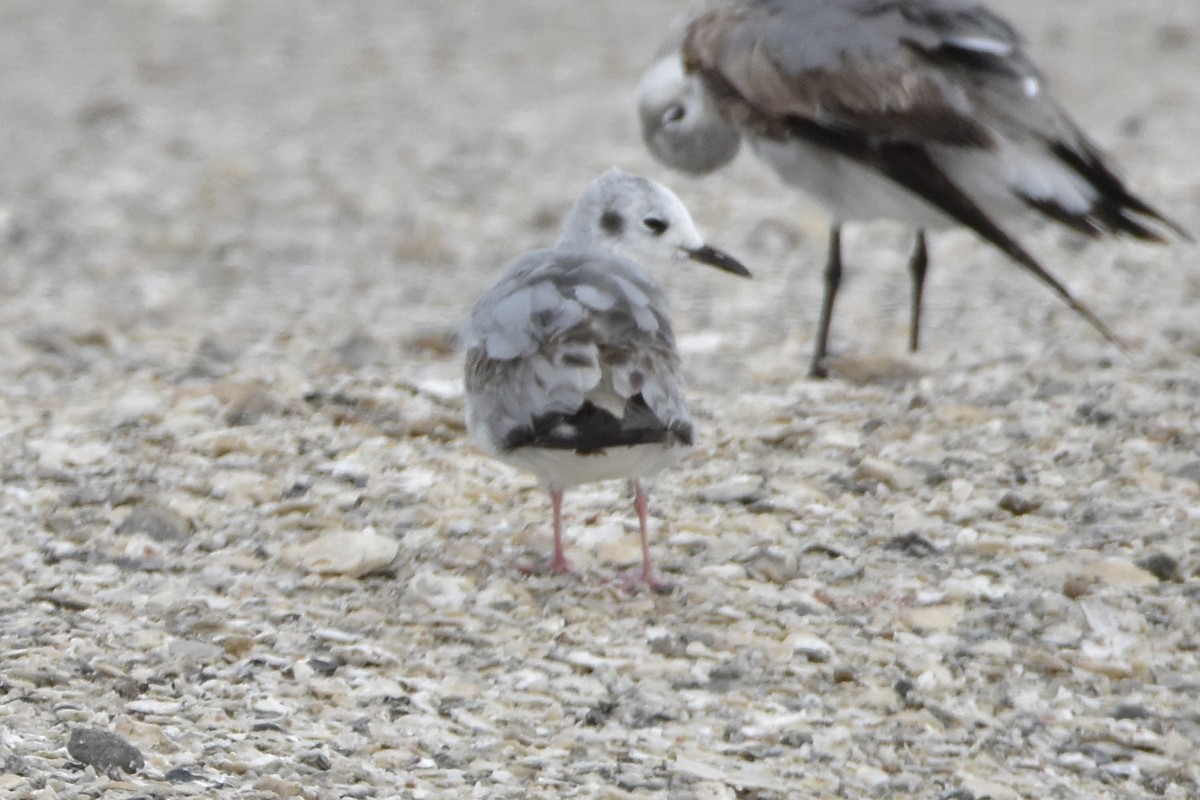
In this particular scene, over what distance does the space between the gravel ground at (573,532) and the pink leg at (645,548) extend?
7 centimetres

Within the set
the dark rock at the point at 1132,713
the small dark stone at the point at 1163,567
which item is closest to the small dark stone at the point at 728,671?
the dark rock at the point at 1132,713

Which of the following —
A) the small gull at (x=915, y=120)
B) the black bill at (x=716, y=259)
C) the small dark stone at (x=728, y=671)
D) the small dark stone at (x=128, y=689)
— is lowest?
the small dark stone at (x=728, y=671)

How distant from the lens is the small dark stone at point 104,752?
11.7 ft

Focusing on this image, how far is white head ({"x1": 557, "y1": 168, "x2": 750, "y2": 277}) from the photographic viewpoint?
5375 millimetres

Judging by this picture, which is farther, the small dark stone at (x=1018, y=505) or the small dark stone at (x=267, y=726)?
the small dark stone at (x=1018, y=505)

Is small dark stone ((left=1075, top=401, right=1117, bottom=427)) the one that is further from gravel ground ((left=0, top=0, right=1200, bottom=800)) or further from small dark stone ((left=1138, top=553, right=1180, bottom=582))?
small dark stone ((left=1138, top=553, right=1180, bottom=582))

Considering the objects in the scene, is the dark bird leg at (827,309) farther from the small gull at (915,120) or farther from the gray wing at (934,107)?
the gray wing at (934,107)

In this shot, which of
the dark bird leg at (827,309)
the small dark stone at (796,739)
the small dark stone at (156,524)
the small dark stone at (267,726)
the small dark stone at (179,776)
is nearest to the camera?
the small dark stone at (179,776)

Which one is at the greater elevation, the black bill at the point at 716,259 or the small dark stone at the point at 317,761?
the black bill at the point at 716,259

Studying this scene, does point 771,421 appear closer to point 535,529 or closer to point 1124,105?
point 535,529

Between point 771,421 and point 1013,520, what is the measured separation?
1.07 metres

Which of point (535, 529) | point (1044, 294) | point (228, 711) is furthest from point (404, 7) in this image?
point (228, 711)

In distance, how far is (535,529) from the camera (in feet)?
16.7

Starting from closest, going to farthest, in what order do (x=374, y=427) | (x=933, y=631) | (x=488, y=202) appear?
(x=933, y=631) → (x=374, y=427) → (x=488, y=202)
